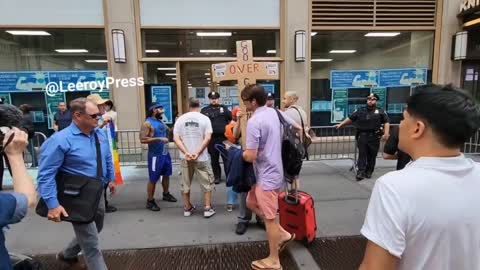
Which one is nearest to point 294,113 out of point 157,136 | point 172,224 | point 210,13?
point 157,136

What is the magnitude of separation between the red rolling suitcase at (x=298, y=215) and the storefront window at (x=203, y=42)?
5.77m

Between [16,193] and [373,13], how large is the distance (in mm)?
9418

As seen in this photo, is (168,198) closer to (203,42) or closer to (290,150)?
(290,150)

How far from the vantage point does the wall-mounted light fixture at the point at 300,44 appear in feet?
28.2

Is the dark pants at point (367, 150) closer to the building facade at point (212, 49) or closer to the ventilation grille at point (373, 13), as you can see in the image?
the building facade at point (212, 49)

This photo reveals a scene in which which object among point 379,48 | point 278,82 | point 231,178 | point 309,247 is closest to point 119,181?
point 231,178

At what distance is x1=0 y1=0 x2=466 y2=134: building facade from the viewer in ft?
27.3

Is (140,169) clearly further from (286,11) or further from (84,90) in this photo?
(286,11)

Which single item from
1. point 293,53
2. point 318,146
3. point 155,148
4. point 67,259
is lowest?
point 67,259

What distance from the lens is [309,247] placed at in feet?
13.0

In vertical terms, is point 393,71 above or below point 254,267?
above

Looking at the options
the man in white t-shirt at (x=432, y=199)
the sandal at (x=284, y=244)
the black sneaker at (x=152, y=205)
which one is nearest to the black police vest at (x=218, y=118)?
the black sneaker at (x=152, y=205)

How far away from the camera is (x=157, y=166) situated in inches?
205

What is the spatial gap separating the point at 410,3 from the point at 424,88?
9.33 metres
